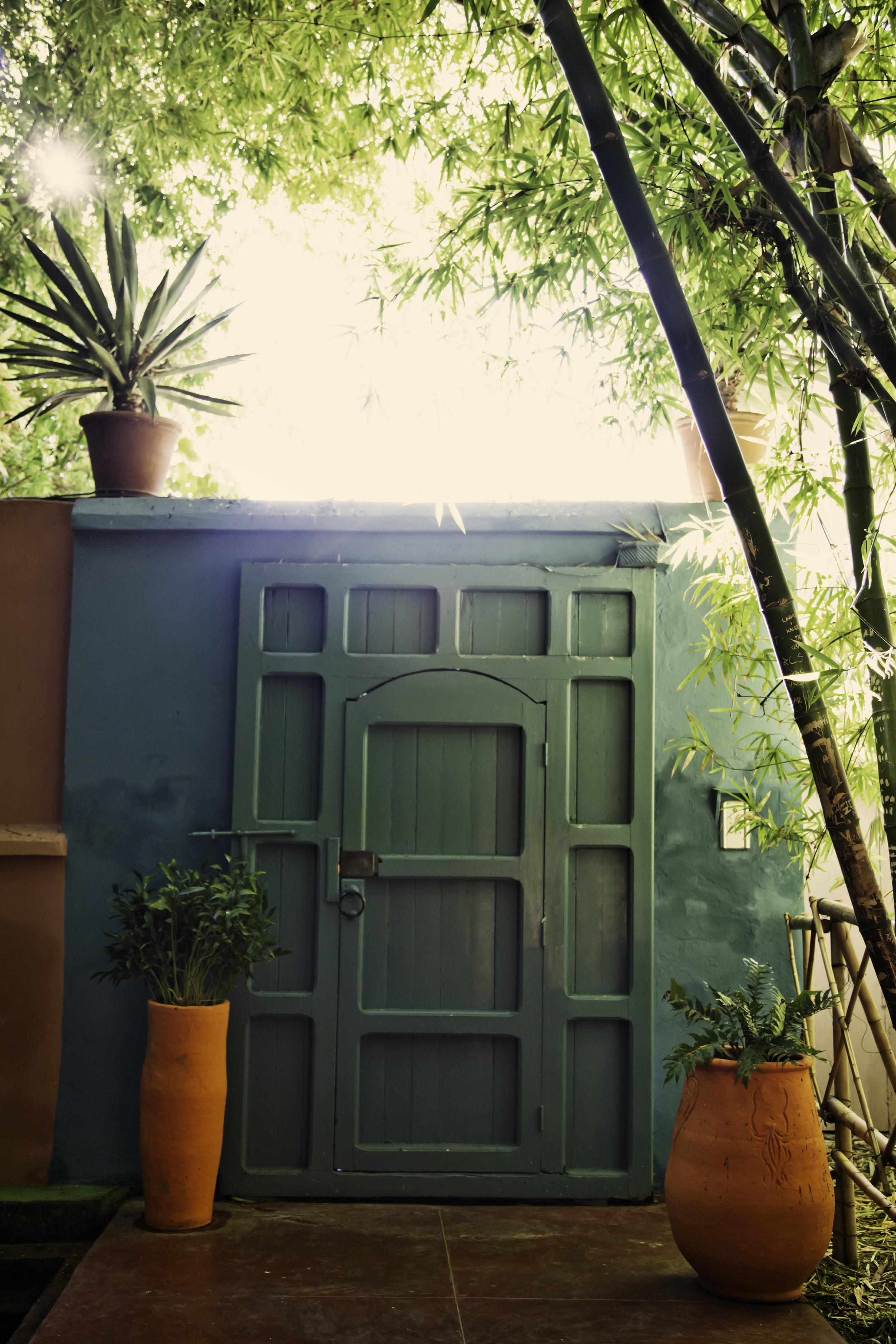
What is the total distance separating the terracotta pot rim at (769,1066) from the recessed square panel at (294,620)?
1.91 meters

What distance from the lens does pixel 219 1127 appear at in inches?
128

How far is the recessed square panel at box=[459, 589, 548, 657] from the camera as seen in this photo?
3.72m

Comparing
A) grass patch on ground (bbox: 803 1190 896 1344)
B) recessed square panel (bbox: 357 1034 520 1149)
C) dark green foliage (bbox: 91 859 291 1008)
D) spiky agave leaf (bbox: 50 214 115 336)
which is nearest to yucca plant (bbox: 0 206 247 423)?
spiky agave leaf (bbox: 50 214 115 336)

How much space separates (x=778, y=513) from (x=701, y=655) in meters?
0.61

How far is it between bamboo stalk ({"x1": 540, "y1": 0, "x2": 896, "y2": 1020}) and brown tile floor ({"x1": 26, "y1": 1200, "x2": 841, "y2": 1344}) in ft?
4.04

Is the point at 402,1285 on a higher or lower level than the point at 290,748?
lower

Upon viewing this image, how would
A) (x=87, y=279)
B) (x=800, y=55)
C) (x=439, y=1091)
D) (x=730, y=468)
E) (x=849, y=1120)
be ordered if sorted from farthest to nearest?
(x=87, y=279) → (x=439, y=1091) → (x=849, y=1120) → (x=730, y=468) → (x=800, y=55)

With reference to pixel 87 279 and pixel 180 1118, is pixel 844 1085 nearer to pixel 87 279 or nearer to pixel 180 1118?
pixel 180 1118

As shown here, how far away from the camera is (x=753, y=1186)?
2.62 m

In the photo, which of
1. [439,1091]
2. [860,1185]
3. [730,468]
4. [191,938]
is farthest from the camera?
[439,1091]

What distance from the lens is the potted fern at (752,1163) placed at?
2.62 m

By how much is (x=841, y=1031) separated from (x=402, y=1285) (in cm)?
143

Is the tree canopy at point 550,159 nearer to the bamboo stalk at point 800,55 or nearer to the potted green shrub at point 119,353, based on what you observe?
the bamboo stalk at point 800,55

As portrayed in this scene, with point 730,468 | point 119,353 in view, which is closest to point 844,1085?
point 730,468
